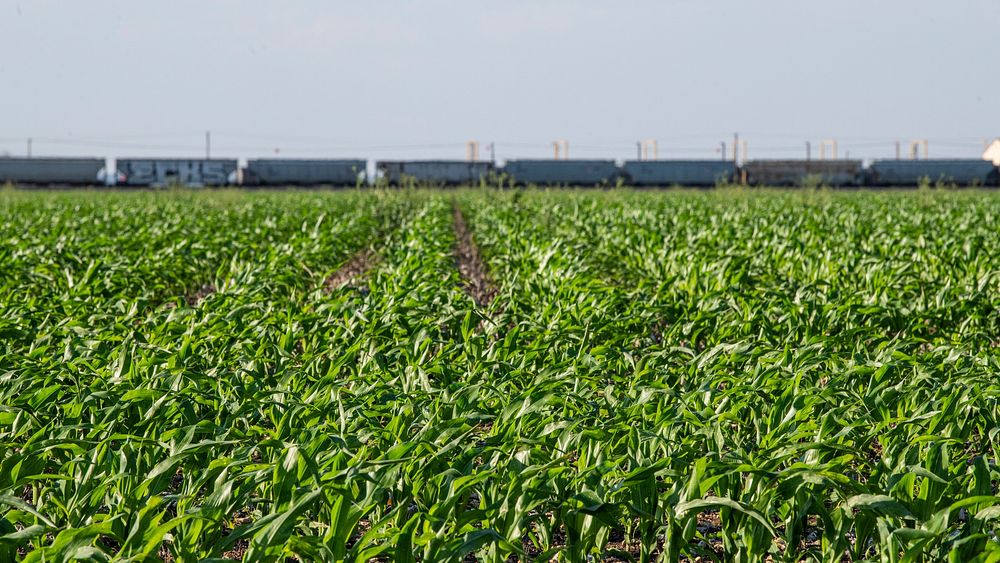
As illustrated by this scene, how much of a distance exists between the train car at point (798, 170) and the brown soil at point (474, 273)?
3331 cm

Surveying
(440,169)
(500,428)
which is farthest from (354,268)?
(440,169)

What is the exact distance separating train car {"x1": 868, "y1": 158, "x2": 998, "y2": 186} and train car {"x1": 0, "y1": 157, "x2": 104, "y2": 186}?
4292cm

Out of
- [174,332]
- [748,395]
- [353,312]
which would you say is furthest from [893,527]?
[174,332]

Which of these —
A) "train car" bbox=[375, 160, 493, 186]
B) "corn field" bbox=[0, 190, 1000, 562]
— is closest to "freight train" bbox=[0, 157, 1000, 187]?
"train car" bbox=[375, 160, 493, 186]

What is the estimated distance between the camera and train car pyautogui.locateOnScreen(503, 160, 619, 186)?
51.1 meters

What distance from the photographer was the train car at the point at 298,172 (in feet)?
167

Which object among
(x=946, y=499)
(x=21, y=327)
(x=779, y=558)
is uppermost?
(x=21, y=327)

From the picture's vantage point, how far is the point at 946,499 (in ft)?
9.81

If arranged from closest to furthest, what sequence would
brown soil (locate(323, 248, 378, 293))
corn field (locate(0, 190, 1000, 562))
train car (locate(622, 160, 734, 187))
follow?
corn field (locate(0, 190, 1000, 562)), brown soil (locate(323, 248, 378, 293)), train car (locate(622, 160, 734, 187))

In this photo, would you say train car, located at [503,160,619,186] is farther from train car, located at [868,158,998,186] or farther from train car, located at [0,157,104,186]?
train car, located at [0,157,104,186]

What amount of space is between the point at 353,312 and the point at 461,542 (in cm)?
320

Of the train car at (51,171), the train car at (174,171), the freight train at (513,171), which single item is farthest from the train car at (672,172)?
the train car at (51,171)

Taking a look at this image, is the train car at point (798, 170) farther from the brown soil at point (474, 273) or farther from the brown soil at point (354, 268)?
the brown soil at point (354, 268)

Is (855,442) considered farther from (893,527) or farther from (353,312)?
(353,312)
